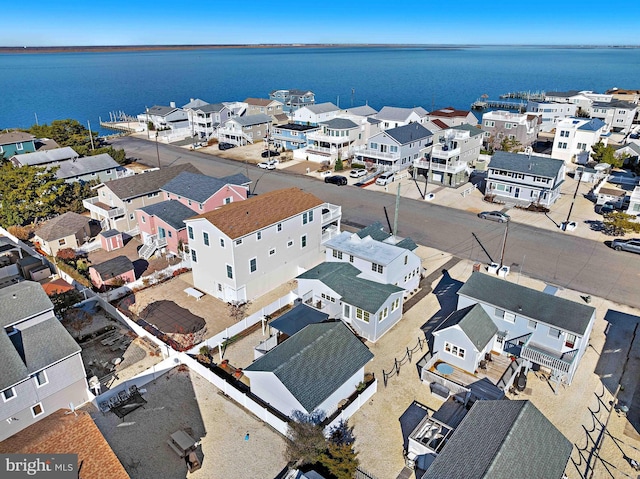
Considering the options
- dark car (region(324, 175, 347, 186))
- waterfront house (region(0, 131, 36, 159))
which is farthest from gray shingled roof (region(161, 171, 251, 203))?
waterfront house (region(0, 131, 36, 159))

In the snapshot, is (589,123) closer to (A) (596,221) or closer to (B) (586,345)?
(A) (596,221)

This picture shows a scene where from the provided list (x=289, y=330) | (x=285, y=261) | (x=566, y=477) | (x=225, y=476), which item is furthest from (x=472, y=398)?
(x=285, y=261)

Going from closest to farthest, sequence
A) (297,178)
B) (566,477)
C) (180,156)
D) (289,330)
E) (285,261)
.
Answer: (566,477) → (289,330) → (285,261) → (297,178) → (180,156)

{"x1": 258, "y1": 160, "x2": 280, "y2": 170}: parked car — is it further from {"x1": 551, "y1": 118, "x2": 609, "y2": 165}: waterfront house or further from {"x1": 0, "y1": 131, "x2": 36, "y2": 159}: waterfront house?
{"x1": 551, "y1": 118, "x2": 609, "y2": 165}: waterfront house

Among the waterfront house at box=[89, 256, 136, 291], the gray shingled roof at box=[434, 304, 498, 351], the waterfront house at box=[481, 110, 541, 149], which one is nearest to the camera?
the gray shingled roof at box=[434, 304, 498, 351]

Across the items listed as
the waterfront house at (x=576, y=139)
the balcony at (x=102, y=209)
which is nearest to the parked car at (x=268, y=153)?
the balcony at (x=102, y=209)

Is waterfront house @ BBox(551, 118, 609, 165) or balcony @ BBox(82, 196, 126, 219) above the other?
waterfront house @ BBox(551, 118, 609, 165)

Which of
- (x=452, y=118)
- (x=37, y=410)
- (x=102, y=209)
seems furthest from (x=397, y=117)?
(x=37, y=410)

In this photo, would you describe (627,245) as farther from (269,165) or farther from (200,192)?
(269,165)
